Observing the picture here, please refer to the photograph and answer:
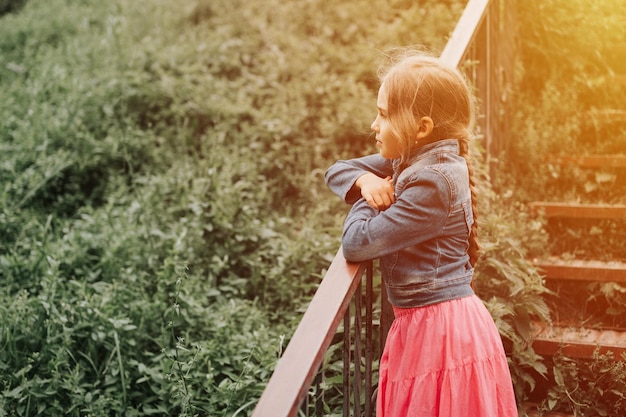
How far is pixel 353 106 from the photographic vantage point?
568 centimetres

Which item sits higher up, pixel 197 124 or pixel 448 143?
pixel 448 143

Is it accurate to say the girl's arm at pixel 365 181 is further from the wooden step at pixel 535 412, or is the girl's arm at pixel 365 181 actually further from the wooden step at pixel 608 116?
the wooden step at pixel 608 116

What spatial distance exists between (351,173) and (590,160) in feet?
8.29

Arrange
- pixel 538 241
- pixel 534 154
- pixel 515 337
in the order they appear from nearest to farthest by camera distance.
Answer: pixel 515 337
pixel 538 241
pixel 534 154

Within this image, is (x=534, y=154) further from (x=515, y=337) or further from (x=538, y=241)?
(x=515, y=337)

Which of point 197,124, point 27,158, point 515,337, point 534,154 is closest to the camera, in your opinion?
point 515,337

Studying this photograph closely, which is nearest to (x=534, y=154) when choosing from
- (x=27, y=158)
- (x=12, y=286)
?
(x=12, y=286)

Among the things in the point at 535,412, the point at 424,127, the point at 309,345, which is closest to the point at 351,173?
the point at 424,127

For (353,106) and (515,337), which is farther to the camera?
(353,106)

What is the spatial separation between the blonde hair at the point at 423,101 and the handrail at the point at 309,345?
1.44ft

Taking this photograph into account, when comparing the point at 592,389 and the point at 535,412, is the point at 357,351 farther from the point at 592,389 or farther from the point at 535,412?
the point at 592,389

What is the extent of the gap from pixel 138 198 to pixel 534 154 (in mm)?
2797

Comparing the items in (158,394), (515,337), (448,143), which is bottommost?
(158,394)

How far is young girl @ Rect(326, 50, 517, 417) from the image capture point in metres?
2.14
